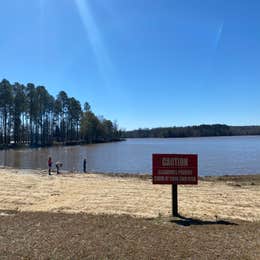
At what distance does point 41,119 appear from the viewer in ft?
368

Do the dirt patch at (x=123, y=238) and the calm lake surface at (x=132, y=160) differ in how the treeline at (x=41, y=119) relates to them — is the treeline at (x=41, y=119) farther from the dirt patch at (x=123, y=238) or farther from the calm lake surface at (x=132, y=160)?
the dirt patch at (x=123, y=238)

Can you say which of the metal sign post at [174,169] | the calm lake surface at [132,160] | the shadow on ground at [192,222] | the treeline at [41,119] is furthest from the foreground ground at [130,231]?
the treeline at [41,119]

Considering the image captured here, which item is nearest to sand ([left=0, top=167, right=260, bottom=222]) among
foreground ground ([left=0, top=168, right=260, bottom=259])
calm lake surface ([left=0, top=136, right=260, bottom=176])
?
foreground ground ([left=0, top=168, right=260, bottom=259])

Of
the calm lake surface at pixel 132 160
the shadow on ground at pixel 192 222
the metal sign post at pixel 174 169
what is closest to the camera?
the shadow on ground at pixel 192 222

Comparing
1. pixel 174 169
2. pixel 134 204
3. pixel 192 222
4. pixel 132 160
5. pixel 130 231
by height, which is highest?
pixel 174 169

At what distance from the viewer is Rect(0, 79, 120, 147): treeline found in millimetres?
92125

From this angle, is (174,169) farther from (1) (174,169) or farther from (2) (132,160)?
(2) (132,160)

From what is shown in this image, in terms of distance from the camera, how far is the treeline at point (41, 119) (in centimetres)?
9212

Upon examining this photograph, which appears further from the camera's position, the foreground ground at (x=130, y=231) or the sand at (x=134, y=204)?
the sand at (x=134, y=204)

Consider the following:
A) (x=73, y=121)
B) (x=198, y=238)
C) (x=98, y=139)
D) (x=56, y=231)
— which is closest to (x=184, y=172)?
(x=198, y=238)

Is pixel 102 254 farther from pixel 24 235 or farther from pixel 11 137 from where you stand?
pixel 11 137

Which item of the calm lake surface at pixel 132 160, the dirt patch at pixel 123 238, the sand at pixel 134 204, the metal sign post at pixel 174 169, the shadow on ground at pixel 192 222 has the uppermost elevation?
the metal sign post at pixel 174 169

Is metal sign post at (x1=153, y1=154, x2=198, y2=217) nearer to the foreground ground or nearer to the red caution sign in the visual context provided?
the red caution sign

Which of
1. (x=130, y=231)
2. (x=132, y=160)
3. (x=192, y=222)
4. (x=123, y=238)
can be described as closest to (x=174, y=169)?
(x=192, y=222)
